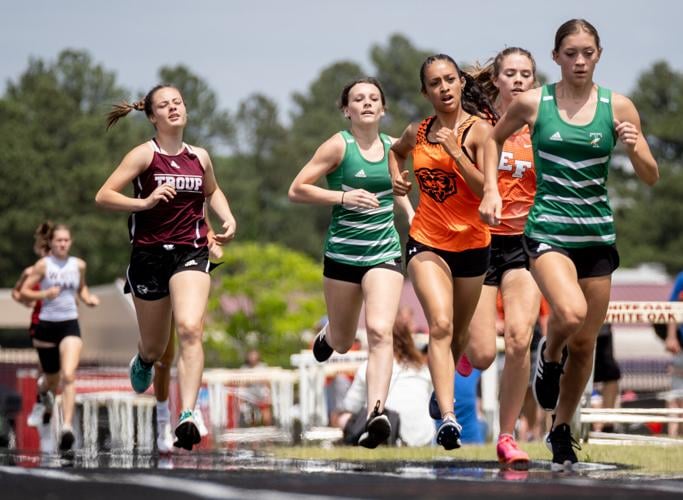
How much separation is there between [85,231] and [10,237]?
386 centimetres

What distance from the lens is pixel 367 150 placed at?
10594 millimetres

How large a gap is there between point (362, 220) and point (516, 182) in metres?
1.13

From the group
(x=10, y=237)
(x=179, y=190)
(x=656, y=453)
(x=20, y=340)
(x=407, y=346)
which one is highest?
(x=10, y=237)

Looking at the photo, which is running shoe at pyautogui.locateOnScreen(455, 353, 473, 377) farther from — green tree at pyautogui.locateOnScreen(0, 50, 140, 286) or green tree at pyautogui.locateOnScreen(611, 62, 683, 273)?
green tree at pyautogui.locateOnScreen(611, 62, 683, 273)

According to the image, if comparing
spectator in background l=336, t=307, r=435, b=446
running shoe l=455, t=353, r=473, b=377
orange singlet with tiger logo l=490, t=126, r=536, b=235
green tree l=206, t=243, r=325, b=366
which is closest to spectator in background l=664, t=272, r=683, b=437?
spectator in background l=336, t=307, r=435, b=446

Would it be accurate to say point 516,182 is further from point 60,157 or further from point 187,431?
point 60,157

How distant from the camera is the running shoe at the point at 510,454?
9641mm

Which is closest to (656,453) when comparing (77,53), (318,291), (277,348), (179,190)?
(179,190)

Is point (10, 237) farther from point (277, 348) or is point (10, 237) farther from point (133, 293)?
point (133, 293)

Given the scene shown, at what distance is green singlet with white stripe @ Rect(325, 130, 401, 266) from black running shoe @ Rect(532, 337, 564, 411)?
1532mm

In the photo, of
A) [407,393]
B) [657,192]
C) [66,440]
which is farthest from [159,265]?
[657,192]

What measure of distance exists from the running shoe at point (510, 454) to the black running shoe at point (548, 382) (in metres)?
0.39

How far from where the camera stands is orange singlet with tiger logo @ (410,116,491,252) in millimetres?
9875

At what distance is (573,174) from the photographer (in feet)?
29.3
